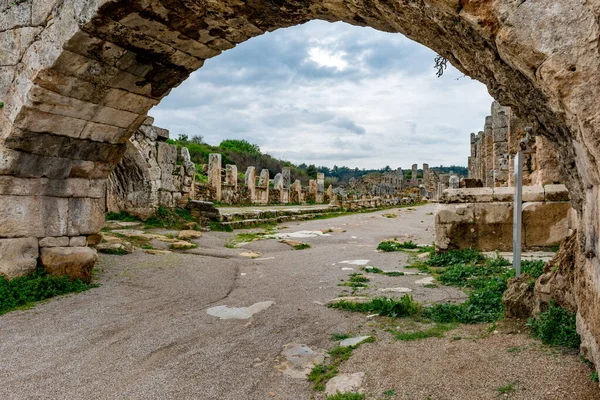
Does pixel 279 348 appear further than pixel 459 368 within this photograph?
Yes

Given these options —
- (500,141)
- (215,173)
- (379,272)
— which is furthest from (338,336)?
(215,173)

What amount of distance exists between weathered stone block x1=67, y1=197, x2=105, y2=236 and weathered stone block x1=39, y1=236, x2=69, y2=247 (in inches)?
4.0

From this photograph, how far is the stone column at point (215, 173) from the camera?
17234 mm

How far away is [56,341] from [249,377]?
1.85m

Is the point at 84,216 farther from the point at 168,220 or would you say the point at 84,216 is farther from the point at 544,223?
the point at 544,223

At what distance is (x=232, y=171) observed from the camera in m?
19.2

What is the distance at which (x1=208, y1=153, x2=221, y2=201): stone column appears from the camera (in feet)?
56.5

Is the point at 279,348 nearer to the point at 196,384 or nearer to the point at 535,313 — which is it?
the point at 196,384

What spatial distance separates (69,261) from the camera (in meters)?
5.21

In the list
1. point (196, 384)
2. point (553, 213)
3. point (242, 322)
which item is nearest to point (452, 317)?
point (242, 322)

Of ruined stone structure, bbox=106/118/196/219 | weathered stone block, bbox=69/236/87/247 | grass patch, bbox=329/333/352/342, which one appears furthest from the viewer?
ruined stone structure, bbox=106/118/196/219

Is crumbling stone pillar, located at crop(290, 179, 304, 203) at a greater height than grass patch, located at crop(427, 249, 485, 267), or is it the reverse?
crumbling stone pillar, located at crop(290, 179, 304, 203)

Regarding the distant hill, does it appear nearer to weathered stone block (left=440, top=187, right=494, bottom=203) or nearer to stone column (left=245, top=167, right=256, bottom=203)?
stone column (left=245, top=167, right=256, bottom=203)

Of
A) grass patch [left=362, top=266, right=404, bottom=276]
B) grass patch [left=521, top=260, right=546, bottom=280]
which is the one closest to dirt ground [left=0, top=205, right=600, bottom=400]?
grass patch [left=362, top=266, right=404, bottom=276]
